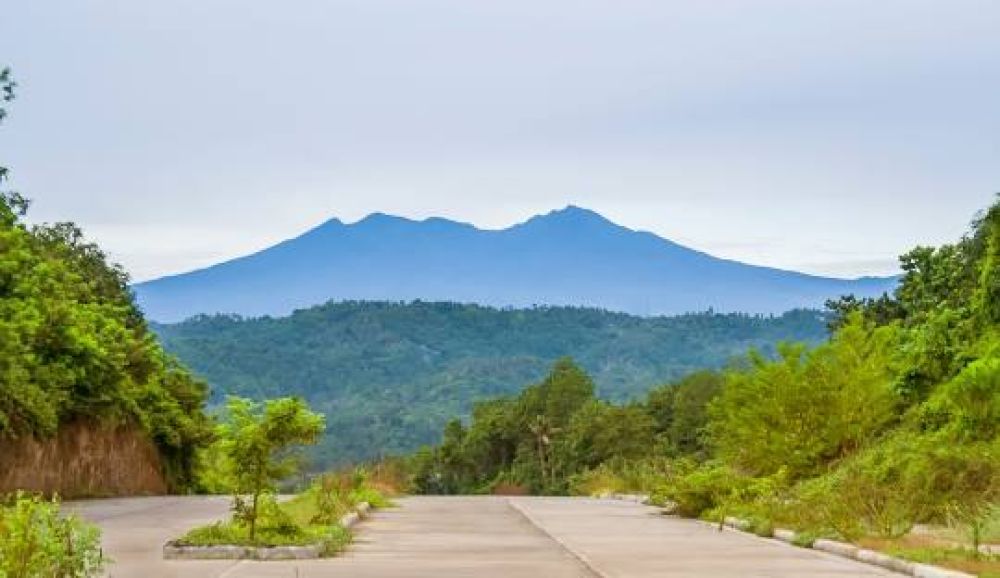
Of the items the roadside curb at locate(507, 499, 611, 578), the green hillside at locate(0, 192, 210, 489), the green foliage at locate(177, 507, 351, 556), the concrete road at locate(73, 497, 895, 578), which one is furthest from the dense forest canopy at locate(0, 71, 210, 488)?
the green foliage at locate(177, 507, 351, 556)

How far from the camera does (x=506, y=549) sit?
25188 mm

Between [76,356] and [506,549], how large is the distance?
27.0 meters

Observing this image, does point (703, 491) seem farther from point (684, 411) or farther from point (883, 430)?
point (684, 411)

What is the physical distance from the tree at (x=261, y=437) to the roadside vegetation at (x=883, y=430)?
7.86 metres

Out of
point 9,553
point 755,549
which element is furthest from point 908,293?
point 9,553

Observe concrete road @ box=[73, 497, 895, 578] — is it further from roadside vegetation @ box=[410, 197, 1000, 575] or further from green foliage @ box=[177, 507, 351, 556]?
roadside vegetation @ box=[410, 197, 1000, 575]

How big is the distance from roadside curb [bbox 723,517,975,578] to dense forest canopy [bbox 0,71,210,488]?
2143 centimetres

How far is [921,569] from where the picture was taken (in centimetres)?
1889

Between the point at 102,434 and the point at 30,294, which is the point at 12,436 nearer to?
the point at 30,294

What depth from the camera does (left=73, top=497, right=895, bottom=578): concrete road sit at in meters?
20.2

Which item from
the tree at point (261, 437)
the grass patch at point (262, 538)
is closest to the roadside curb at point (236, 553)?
the grass patch at point (262, 538)

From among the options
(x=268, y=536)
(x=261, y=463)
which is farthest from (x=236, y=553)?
(x=261, y=463)

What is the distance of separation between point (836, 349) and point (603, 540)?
45.8ft

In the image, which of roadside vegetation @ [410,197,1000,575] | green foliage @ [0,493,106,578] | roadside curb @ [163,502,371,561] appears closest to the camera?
green foliage @ [0,493,106,578]
